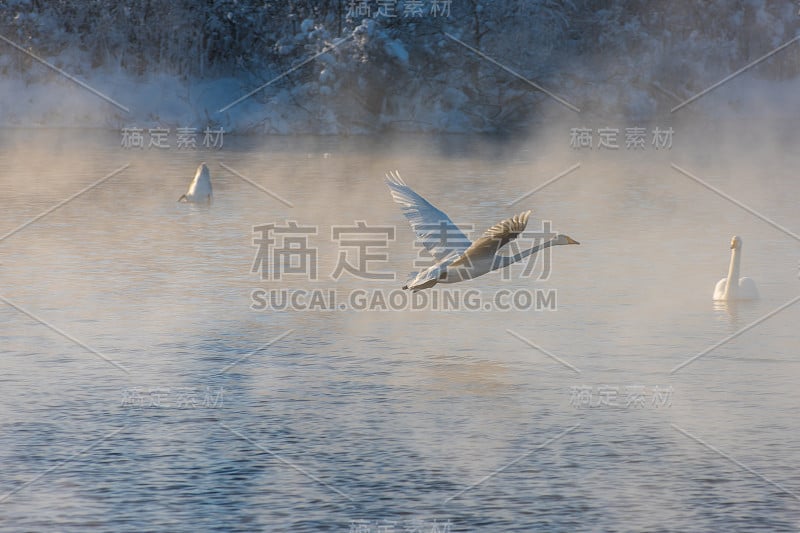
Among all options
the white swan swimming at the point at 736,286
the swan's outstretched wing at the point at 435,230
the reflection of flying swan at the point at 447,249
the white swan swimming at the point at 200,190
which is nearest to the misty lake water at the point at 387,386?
the white swan swimming at the point at 736,286

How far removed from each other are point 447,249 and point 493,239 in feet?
4.64

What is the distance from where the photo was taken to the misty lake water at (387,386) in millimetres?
9836

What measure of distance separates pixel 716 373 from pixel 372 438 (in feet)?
13.8

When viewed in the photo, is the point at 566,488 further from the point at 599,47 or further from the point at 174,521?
the point at 599,47

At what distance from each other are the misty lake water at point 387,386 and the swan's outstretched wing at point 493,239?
3.62ft

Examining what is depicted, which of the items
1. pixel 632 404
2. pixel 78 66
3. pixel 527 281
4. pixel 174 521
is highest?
pixel 78 66

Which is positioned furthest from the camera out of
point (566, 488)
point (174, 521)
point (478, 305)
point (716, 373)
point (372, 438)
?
point (478, 305)

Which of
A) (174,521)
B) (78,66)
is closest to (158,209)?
(174,521)

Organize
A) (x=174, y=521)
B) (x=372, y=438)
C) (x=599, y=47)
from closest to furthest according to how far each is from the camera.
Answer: (x=174, y=521) < (x=372, y=438) < (x=599, y=47)

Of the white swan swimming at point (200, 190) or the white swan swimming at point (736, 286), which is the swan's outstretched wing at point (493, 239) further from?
the white swan swimming at point (200, 190)

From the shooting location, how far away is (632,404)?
12.4 metres

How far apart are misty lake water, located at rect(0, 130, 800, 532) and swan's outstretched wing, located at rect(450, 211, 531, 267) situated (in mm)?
1103

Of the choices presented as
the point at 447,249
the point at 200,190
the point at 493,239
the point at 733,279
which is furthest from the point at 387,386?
the point at 200,190

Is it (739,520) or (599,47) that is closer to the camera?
(739,520)
